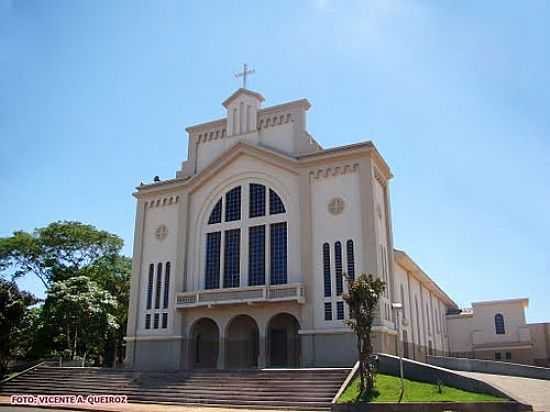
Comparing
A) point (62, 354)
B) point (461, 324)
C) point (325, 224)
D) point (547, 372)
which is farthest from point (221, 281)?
point (461, 324)

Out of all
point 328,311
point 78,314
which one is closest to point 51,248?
point 78,314

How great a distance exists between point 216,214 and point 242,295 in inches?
255

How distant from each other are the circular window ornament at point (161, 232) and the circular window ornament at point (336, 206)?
11824mm

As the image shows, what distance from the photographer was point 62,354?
3831cm

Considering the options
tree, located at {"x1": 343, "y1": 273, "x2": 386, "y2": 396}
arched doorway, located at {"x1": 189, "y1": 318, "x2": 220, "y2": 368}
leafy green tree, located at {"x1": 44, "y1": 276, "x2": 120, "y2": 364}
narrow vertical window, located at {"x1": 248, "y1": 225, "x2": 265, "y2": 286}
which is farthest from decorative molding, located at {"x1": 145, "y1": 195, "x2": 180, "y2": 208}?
tree, located at {"x1": 343, "y1": 273, "x2": 386, "y2": 396}

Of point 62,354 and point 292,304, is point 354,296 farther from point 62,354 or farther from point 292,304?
point 62,354

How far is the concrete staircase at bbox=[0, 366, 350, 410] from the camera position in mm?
21328

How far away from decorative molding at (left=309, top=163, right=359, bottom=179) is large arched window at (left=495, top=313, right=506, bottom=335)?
25906mm

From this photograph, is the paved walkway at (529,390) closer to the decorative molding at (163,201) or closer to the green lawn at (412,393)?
the green lawn at (412,393)

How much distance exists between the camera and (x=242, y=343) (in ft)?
105

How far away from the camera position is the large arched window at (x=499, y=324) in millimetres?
46594

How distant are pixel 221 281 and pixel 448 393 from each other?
643 inches

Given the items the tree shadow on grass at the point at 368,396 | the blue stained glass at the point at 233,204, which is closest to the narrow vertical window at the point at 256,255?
the blue stained glass at the point at 233,204

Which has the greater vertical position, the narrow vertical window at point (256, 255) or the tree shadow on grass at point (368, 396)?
the narrow vertical window at point (256, 255)
